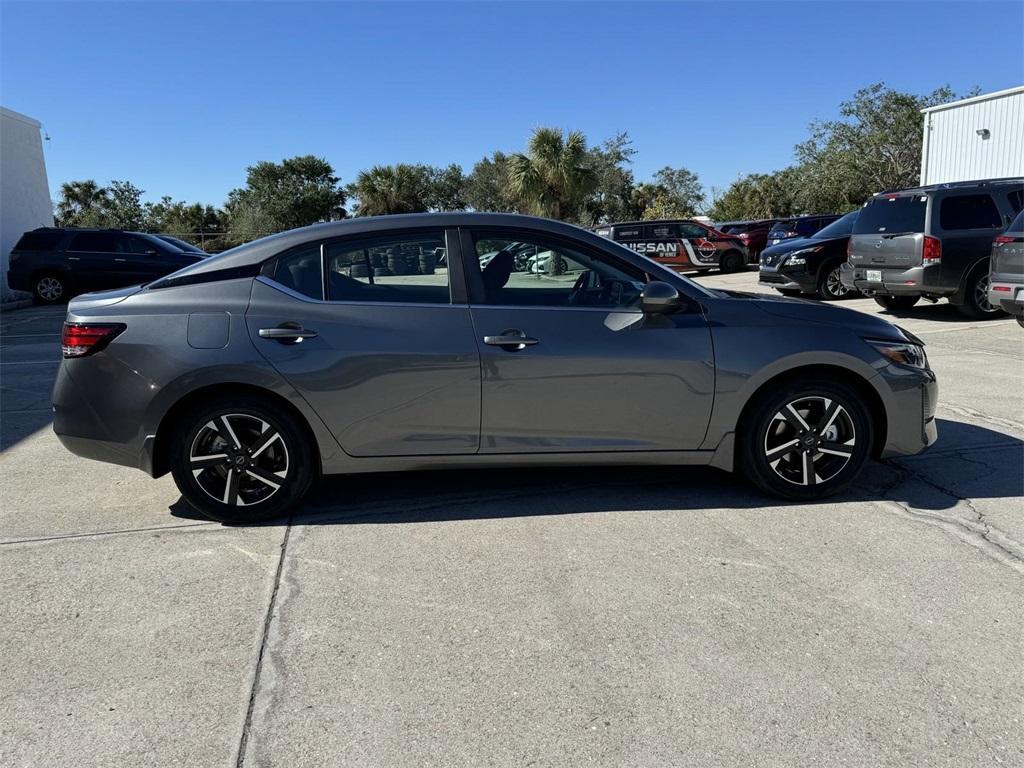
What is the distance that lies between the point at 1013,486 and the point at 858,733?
2833 mm

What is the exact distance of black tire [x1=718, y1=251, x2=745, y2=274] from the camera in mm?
23234

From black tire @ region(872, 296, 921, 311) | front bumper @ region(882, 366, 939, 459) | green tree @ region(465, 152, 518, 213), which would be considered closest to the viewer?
front bumper @ region(882, 366, 939, 459)

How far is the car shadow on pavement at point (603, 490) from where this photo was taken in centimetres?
437

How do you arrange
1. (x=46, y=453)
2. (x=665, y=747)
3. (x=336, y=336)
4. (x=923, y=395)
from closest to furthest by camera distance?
(x=665, y=747) → (x=336, y=336) → (x=923, y=395) → (x=46, y=453)

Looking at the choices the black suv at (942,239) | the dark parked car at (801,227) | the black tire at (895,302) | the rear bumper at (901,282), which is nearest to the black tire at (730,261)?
the dark parked car at (801,227)

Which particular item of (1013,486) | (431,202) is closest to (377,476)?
(1013,486)

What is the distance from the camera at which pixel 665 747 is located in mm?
2395

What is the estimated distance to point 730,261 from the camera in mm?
23469

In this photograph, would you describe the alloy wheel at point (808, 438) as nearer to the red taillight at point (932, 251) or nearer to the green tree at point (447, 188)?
the red taillight at point (932, 251)

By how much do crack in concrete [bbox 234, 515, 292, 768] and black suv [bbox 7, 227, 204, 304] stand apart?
1567 centimetres

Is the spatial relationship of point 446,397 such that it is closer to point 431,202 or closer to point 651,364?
point 651,364

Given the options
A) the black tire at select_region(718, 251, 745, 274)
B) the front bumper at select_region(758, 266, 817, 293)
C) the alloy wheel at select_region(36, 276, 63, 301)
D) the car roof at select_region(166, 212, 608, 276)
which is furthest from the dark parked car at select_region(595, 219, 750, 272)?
the car roof at select_region(166, 212, 608, 276)

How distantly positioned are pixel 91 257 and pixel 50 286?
4.45ft

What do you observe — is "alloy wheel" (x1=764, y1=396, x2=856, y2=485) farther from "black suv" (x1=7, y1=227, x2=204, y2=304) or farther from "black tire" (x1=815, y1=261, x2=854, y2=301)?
"black suv" (x1=7, y1=227, x2=204, y2=304)
